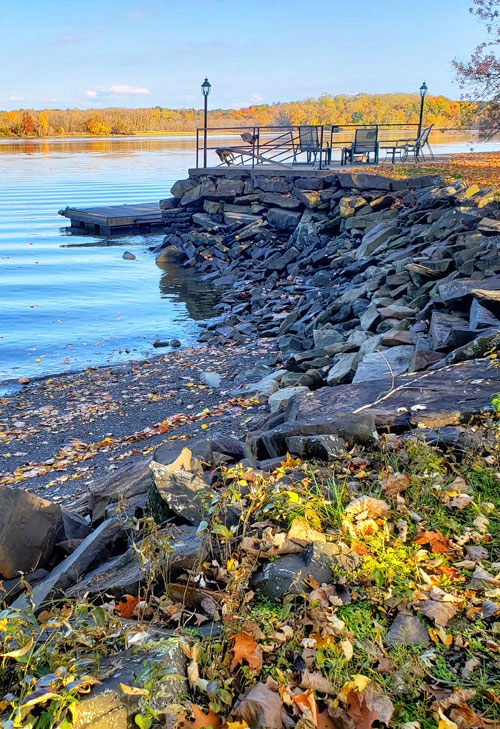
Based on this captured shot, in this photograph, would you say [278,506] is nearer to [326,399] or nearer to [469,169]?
[326,399]

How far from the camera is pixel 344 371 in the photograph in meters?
7.32

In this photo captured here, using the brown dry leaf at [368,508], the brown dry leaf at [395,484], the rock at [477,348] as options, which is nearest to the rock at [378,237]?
the rock at [477,348]

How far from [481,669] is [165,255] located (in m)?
22.5

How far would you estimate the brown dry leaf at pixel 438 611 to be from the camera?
2430 millimetres

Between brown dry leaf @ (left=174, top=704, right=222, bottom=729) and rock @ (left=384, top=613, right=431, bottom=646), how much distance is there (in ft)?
2.44

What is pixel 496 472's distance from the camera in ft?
11.5

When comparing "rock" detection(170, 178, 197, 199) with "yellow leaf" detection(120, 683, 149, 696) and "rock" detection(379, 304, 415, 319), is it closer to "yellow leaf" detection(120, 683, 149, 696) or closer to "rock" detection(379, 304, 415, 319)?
"rock" detection(379, 304, 415, 319)

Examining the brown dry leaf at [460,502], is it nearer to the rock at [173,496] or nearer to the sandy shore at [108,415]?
the rock at [173,496]

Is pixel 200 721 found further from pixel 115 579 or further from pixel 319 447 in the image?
pixel 319 447

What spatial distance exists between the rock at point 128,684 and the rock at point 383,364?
4436mm

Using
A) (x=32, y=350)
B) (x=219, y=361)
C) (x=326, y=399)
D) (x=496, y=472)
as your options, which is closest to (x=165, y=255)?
(x=32, y=350)

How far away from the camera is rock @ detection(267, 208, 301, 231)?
20.5 metres

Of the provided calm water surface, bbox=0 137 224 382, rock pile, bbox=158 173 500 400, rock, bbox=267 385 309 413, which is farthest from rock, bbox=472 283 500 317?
calm water surface, bbox=0 137 224 382

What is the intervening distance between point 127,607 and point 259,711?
2.78 ft
